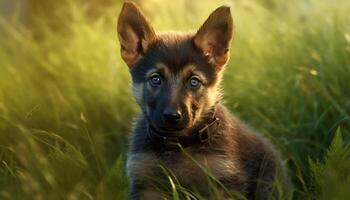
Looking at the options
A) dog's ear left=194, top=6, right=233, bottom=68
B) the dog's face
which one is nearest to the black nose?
the dog's face

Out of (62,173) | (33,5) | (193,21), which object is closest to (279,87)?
(193,21)

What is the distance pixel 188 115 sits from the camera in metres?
5.22

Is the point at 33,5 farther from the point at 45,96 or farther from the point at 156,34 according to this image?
the point at 156,34

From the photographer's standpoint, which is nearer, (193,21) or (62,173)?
(62,173)

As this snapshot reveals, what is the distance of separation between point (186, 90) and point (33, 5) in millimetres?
5089

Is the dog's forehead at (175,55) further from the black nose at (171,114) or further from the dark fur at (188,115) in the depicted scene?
the black nose at (171,114)

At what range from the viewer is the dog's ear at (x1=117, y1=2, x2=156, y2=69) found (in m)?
5.67

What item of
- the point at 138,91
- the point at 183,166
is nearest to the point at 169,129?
the point at 183,166

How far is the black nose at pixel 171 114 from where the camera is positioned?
5.07 meters

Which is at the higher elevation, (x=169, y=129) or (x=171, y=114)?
(x=171, y=114)

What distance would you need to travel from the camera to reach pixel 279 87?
282 inches

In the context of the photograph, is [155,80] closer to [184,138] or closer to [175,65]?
[175,65]

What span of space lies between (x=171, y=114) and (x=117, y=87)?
10.0 feet

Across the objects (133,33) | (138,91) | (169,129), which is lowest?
(169,129)
